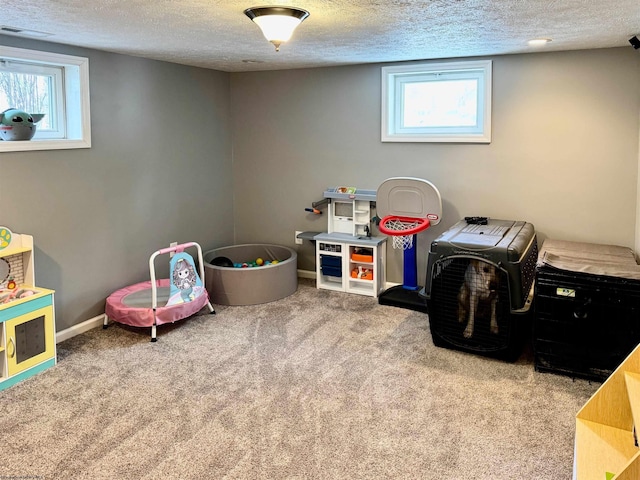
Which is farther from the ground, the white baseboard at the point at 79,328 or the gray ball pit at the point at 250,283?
the gray ball pit at the point at 250,283

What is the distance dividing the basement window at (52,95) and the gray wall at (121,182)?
0.08 m

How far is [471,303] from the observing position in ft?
11.8

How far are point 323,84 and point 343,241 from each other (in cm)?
148

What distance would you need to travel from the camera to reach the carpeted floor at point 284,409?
2.50 metres

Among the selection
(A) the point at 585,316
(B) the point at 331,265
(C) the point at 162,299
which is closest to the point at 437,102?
(B) the point at 331,265

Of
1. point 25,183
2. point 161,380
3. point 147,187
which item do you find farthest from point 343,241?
point 25,183

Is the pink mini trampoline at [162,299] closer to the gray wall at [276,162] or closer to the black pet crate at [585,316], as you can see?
the gray wall at [276,162]

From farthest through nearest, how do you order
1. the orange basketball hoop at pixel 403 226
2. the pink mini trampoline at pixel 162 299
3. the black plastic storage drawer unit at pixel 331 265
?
the black plastic storage drawer unit at pixel 331 265
the orange basketball hoop at pixel 403 226
the pink mini trampoline at pixel 162 299

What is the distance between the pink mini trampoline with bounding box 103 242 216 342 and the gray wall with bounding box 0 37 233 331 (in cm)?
19

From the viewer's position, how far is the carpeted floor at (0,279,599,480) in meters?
2.50

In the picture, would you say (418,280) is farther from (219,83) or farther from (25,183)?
(25,183)

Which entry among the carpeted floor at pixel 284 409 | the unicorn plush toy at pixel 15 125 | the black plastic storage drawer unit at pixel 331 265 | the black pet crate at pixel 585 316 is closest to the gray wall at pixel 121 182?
the unicorn plush toy at pixel 15 125

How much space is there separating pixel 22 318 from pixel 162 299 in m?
1.09

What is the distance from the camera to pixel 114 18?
2871 millimetres
